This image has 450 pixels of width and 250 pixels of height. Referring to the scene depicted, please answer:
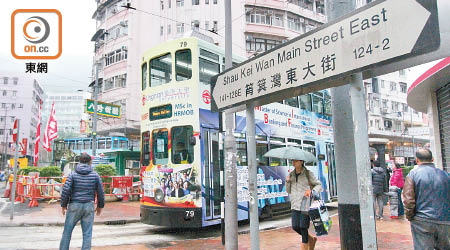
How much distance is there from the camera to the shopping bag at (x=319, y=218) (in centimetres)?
506

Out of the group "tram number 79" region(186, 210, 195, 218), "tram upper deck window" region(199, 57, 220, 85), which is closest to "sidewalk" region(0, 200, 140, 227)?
"tram number 79" region(186, 210, 195, 218)

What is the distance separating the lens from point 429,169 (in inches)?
151

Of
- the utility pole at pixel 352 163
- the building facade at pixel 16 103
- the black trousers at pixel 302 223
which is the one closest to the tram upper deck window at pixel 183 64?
the black trousers at pixel 302 223

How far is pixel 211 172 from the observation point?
8.30 meters

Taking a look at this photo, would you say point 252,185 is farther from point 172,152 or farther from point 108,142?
point 108,142

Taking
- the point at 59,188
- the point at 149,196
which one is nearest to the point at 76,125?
the point at 59,188

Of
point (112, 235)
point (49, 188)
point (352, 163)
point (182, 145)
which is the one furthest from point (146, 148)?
point (49, 188)

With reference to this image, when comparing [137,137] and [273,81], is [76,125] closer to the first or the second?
[137,137]

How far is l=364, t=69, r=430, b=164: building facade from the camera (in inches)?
1620

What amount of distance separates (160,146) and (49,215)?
19.1 feet

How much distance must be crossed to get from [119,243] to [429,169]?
6.25 meters

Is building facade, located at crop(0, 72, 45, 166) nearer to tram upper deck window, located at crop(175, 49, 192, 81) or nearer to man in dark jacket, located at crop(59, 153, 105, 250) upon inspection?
tram upper deck window, located at crop(175, 49, 192, 81)

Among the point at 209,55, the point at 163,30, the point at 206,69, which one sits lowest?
the point at 206,69

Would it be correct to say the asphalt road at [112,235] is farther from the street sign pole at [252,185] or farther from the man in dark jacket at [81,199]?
the street sign pole at [252,185]
